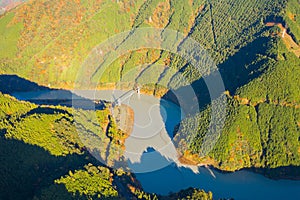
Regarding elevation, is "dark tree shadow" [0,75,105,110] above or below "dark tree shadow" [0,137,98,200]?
above

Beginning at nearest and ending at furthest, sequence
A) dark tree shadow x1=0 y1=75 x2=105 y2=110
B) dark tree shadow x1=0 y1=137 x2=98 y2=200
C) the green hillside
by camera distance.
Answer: dark tree shadow x1=0 y1=137 x2=98 y2=200
the green hillside
dark tree shadow x1=0 y1=75 x2=105 y2=110

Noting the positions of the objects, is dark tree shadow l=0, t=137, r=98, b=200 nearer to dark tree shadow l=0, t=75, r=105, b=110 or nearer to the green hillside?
the green hillside

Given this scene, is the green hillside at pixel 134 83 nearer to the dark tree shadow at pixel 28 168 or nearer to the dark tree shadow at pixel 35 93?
the dark tree shadow at pixel 28 168

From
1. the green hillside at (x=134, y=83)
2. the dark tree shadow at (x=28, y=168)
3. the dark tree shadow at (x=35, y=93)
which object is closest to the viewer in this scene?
the dark tree shadow at (x=28, y=168)

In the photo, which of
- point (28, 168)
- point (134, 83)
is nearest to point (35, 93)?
point (134, 83)

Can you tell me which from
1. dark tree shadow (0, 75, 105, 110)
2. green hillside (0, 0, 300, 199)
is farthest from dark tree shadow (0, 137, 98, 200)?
dark tree shadow (0, 75, 105, 110)

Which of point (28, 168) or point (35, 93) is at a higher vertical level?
point (35, 93)

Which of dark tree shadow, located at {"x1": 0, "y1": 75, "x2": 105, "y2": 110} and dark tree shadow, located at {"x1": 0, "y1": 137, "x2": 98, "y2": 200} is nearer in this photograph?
dark tree shadow, located at {"x1": 0, "y1": 137, "x2": 98, "y2": 200}

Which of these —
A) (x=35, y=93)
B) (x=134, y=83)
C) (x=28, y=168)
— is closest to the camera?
(x=28, y=168)

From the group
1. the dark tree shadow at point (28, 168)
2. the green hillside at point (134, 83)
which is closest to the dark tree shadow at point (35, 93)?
the green hillside at point (134, 83)

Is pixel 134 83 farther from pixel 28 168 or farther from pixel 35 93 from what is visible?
pixel 28 168

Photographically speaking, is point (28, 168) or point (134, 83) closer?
point (28, 168)

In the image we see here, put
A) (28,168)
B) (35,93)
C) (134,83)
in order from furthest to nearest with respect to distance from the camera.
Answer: (35,93), (134,83), (28,168)
